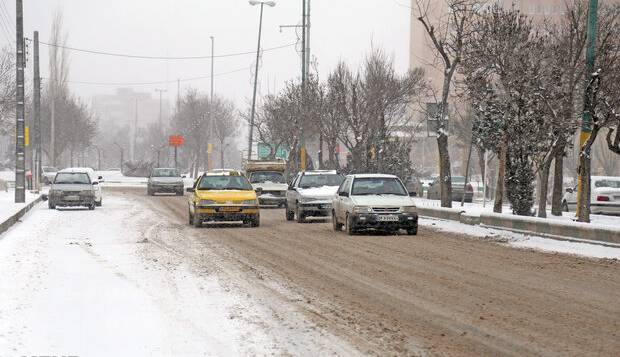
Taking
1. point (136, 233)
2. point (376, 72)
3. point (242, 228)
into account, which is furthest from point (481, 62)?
point (376, 72)

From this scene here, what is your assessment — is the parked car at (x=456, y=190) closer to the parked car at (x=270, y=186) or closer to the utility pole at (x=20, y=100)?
the parked car at (x=270, y=186)

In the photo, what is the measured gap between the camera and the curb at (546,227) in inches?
742

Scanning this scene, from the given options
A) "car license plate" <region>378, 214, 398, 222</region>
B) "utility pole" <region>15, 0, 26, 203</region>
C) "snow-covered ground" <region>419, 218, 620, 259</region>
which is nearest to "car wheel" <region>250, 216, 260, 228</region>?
"car license plate" <region>378, 214, 398, 222</region>

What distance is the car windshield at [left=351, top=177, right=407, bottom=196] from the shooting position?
24.3m

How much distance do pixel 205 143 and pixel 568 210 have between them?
222 feet

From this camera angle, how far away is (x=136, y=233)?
23.7 metres

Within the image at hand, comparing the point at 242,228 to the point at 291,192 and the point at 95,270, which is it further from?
the point at 95,270

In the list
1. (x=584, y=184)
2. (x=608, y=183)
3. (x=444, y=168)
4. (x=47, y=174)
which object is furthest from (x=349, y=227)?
(x=47, y=174)

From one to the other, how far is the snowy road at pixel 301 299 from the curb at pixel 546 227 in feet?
4.60

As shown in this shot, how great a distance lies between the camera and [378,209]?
23109 millimetres

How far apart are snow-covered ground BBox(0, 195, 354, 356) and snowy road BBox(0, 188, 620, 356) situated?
0.8 inches

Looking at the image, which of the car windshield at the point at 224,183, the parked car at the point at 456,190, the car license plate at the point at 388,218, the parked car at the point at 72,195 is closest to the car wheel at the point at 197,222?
the car windshield at the point at 224,183

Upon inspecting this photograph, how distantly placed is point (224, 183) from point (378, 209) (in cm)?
614

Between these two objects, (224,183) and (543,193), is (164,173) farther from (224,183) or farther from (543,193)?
(543,193)
